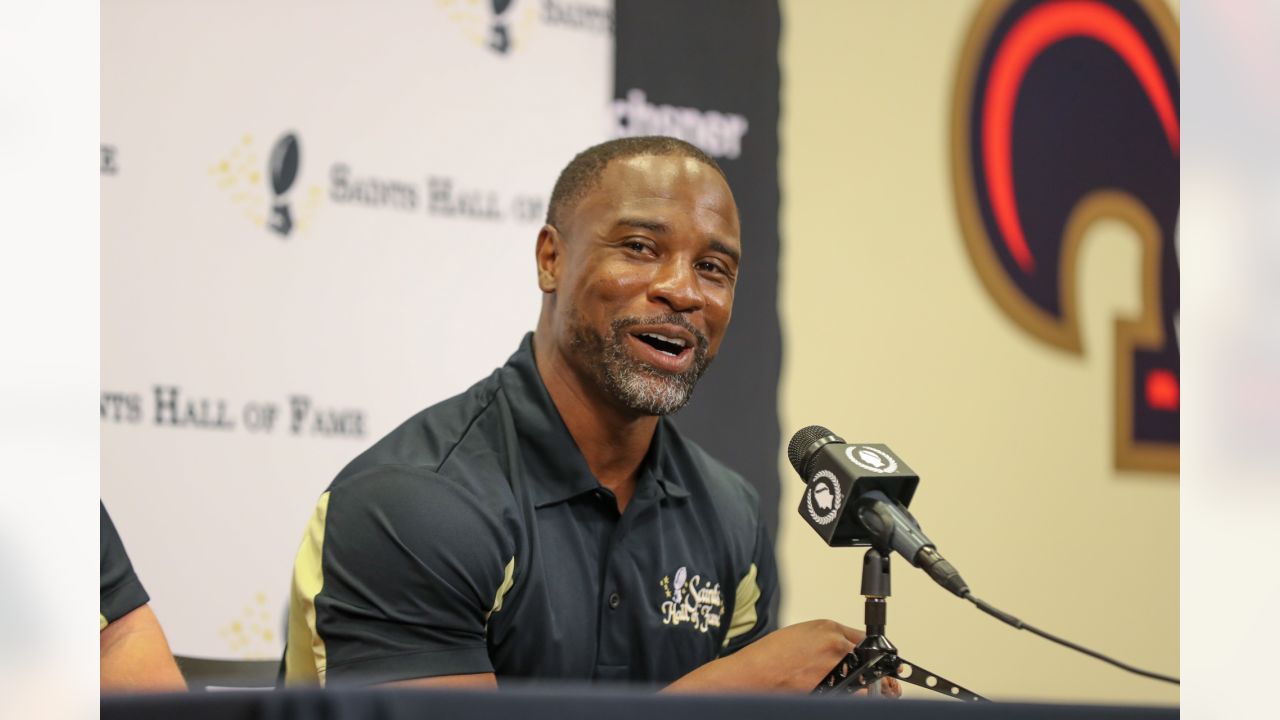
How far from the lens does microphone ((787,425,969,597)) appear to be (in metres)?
1.20

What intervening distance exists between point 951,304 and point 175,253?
2.03 metres

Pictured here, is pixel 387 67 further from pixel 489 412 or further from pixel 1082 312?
pixel 1082 312

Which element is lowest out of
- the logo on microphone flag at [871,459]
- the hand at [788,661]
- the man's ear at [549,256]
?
the hand at [788,661]

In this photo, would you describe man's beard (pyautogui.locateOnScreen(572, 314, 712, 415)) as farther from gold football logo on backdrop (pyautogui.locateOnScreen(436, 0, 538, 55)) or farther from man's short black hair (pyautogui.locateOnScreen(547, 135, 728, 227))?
gold football logo on backdrop (pyautogui.locateOnScreen(436, 0, 538, 55))

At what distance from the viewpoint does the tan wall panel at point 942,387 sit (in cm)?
354

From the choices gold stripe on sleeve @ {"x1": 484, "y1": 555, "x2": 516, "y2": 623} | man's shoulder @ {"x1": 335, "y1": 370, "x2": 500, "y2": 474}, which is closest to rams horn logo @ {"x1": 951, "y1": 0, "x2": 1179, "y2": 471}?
man's shoulder @ {"x1": 335, "y1": 370, "x2": 500, "y2": 474}

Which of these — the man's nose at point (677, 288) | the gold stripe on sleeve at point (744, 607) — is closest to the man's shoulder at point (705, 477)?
the gold stripe on sleeve at point (744, 607)

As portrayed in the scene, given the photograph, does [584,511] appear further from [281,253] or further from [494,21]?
[494,21]

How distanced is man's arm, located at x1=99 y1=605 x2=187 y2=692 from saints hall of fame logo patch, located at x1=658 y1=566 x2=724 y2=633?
0.63 meters

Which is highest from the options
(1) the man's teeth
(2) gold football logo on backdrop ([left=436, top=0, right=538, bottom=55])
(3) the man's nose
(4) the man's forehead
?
(2) gold football logo on backdrop ([left=436, top=0, right=538, bottom=55])

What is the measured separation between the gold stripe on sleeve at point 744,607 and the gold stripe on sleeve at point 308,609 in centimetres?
62

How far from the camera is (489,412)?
6.05ft

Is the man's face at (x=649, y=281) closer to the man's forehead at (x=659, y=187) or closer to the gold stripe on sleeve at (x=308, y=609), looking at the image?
the man's forehead at (x=659, y=187)
